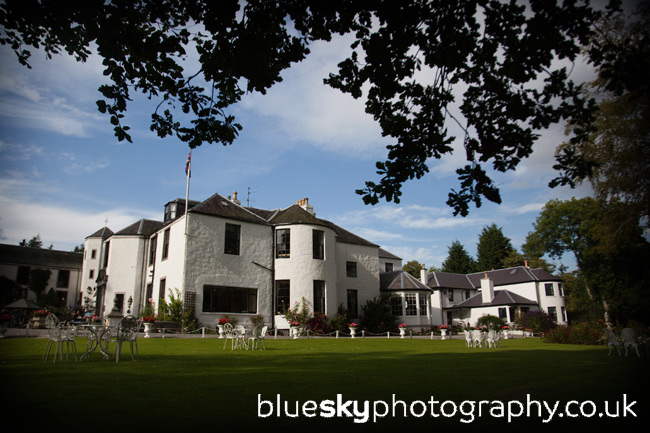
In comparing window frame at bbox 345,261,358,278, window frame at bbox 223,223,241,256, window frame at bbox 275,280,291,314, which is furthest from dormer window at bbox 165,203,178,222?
window frame at bbox 345,261,358,278

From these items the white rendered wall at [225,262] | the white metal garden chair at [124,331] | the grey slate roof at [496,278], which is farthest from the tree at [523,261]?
the white metal garden chair at [124,331]

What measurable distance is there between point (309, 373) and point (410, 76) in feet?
19.6

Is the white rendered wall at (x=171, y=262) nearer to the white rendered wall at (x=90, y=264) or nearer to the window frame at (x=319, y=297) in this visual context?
the window frame at (x=319, y=297)

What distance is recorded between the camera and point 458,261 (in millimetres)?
69938

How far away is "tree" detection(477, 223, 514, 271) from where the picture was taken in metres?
68.0

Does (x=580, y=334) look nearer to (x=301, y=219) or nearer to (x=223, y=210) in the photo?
(x=301, y=219)

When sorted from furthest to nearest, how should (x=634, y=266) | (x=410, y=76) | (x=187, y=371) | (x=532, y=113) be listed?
(x=634, y=266) → (x=187, y=371) → (x=410, y=76) → (x=532, y=113)

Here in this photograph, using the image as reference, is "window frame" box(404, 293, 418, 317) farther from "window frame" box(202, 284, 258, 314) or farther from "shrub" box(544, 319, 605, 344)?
"window frame" box(202, 284, 258, 314)

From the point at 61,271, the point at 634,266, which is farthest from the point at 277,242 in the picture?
the point at 61,271

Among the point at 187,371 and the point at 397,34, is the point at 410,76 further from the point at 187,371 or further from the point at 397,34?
the point at 187,371

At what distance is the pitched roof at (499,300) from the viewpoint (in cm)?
4387

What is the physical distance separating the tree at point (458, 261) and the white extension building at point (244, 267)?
3589 centimetres

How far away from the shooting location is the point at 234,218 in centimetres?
2781

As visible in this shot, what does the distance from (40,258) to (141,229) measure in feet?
87.7
